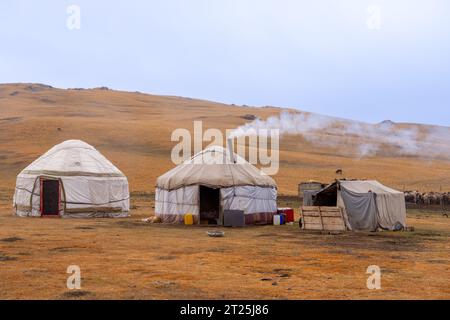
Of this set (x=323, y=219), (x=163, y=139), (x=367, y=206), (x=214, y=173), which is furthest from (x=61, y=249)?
(x=163, y=139)

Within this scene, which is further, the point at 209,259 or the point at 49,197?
the point at 49,197

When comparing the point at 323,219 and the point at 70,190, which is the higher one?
the point at 70,190

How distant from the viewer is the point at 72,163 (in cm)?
2552

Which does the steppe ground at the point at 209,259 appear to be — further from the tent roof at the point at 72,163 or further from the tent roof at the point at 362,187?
the tent roof at the point at 72,163

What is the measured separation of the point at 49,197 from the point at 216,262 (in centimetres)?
1423

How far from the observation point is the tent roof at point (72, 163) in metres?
25.0

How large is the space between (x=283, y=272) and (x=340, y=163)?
4690cm

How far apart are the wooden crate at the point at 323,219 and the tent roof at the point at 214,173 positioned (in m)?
2.95

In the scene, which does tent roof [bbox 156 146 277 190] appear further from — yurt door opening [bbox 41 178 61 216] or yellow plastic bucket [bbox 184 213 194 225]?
yurt door opening [bbox 41 178 61 216]

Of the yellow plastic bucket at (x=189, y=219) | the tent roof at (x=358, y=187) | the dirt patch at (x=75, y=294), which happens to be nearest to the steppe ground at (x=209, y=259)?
the dirt patch at (x=75, y=294)

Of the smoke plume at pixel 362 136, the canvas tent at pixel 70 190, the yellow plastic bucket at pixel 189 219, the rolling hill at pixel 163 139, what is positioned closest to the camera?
the yellow plastic bucket at pixel 189 219

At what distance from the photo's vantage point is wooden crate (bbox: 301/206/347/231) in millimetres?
19984

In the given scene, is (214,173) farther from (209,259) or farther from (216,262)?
(216,262)

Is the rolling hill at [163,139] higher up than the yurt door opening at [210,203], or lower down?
higher up
